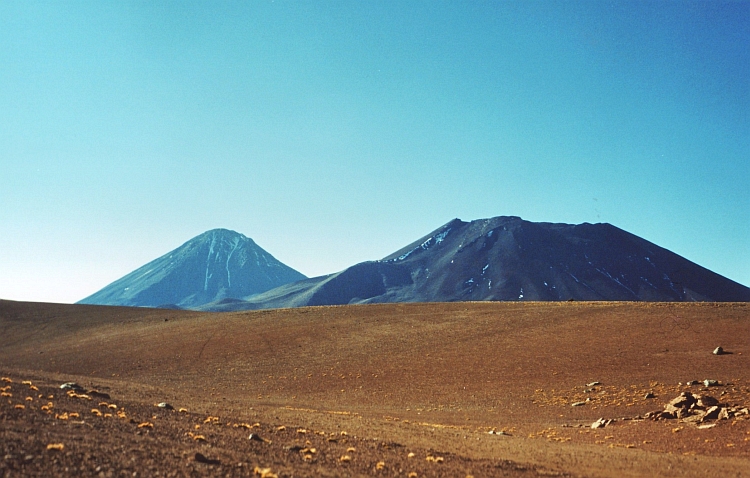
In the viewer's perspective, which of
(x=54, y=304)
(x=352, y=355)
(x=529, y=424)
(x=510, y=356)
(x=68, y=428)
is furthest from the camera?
(x=54, y=304)

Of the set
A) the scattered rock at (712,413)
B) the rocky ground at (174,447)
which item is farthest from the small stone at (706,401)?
the rocky ground at (174,447)

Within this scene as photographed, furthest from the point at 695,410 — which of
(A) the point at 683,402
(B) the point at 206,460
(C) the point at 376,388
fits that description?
(B) the point at 206,460

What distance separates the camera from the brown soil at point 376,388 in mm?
14570

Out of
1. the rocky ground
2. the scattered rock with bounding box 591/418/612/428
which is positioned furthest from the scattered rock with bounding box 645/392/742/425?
the rocky ground

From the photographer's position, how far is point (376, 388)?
35656mm

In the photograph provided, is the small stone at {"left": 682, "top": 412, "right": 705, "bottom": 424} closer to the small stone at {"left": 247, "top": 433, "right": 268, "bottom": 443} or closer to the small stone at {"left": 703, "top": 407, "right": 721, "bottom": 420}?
the small stone at {"left": 703, "top": 407, "right": 721, "bottom": 420}

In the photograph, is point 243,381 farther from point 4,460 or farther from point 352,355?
point 4,460

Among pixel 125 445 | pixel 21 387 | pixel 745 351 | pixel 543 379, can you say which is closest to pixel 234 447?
pixel 125 445

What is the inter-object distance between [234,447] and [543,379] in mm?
26330

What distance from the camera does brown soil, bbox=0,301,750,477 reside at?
14570mm

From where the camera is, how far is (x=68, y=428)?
14.2m

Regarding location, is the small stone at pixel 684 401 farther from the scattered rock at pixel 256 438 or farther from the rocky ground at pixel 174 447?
the scattered rock at pixel 256 438

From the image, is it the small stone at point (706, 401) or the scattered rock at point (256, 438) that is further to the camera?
the small stone at point (706, 401)

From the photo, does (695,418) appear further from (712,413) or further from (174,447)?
(174,447)
